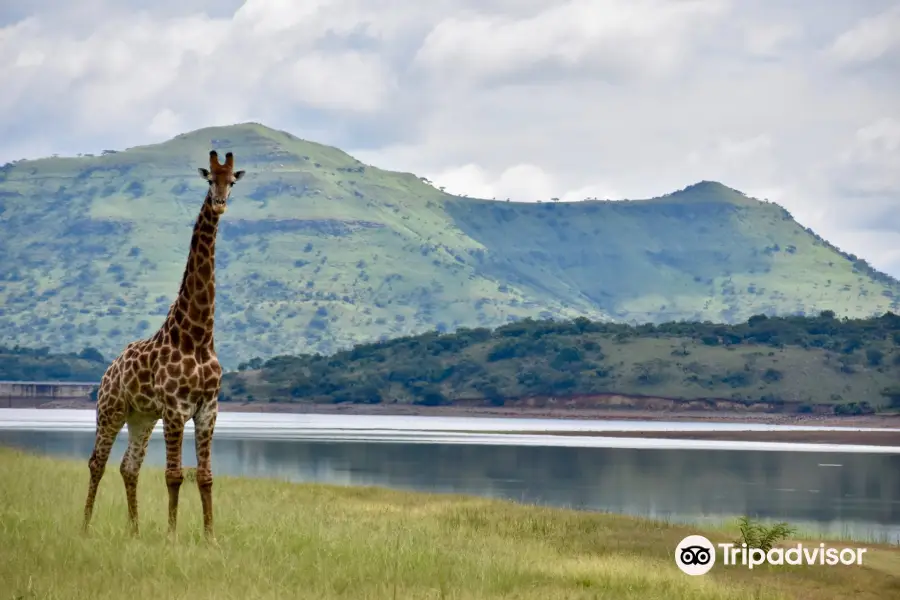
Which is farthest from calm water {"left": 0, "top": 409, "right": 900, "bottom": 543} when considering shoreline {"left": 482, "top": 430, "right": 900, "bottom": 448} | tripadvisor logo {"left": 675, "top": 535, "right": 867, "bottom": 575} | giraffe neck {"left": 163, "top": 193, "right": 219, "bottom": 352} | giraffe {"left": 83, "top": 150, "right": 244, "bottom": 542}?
giraffe neck {"left": 163, "top": 193, "right": 219, "bottom": 352}

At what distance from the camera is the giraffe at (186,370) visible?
1060 inches

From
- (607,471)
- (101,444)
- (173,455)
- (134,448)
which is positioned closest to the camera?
(173,455)

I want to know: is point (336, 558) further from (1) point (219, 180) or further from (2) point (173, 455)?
(1) point (219, 180)

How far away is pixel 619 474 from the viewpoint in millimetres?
84875

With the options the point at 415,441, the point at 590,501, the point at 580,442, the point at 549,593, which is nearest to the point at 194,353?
the point at 549,593

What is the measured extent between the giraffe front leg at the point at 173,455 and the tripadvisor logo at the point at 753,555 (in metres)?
11.0

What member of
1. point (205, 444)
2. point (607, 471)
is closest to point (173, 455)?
point (205, 444)

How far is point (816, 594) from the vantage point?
103 feet

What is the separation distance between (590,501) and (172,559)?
4001cm

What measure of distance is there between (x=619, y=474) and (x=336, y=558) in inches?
2352

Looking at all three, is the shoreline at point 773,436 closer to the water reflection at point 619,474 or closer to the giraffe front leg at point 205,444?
the water reflection at point 619,474

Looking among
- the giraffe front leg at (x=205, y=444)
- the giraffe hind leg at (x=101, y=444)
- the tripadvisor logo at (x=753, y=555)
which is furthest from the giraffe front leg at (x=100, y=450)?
the tripadvisor logo at (x=753, y=555)

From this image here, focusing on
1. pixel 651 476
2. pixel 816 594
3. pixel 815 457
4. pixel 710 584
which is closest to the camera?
pixel 710 584

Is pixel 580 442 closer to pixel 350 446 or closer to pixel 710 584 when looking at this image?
pixel 350 446
